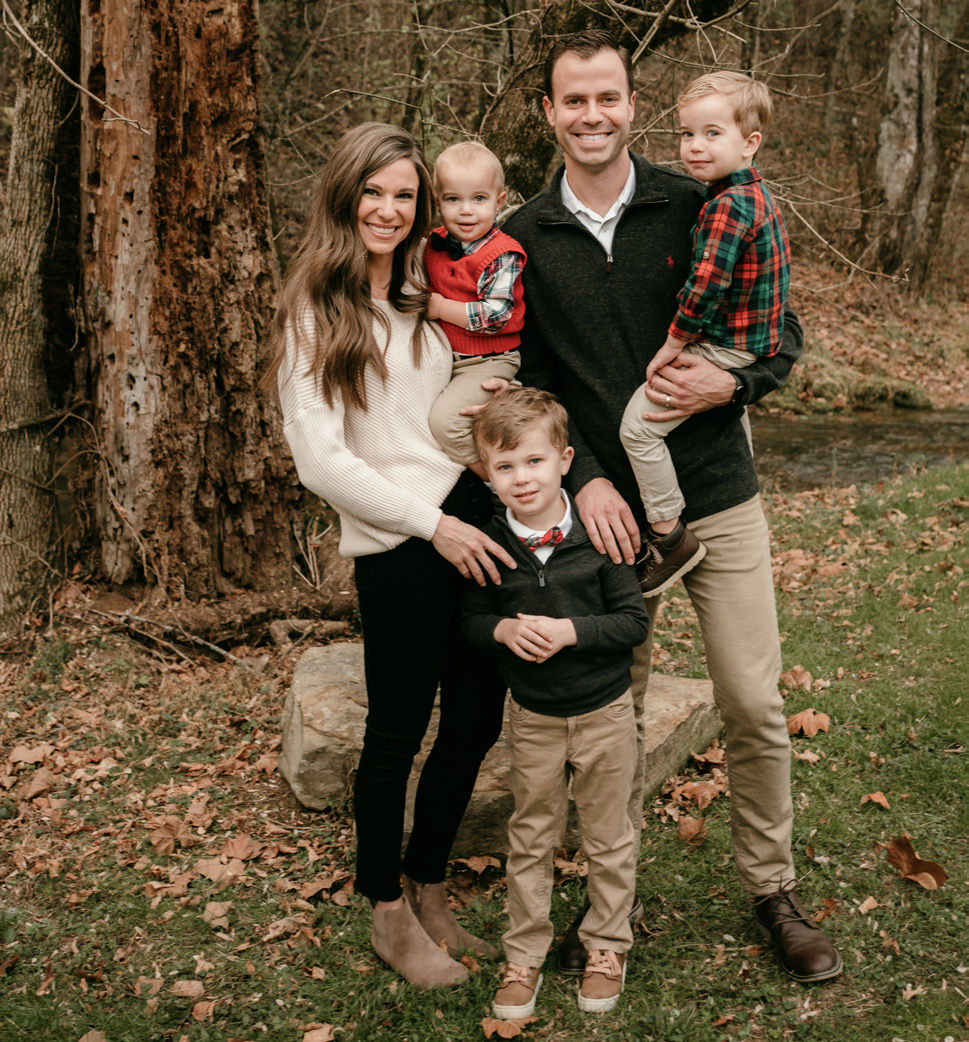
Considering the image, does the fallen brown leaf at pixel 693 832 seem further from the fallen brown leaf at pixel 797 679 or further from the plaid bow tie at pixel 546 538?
the plaid bow tie at pixel 546 538

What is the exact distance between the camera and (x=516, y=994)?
2.95 meters

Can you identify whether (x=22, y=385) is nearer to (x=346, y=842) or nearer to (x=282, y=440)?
(x=282, y=440)

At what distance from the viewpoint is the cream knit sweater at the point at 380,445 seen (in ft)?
9.16

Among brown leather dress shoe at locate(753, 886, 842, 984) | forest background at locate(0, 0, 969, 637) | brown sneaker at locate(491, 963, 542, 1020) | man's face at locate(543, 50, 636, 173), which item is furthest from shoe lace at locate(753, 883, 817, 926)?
forest background at locate(0, 0, 969, 637)

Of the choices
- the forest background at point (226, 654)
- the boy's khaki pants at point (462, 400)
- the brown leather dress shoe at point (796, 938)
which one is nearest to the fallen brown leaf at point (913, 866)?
the forest background at point (226, 654)

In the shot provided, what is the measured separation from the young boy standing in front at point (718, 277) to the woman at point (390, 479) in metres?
0.53

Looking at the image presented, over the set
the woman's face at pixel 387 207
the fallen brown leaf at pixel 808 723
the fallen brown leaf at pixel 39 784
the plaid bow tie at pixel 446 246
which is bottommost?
the fallen brown leaf at pixel 39 784

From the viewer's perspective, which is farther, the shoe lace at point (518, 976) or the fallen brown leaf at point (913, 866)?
the fallen brown leaf at point (913, 866)

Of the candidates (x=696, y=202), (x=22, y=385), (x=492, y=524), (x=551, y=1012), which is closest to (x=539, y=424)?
(x=492, y=524)

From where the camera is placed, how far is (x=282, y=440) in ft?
17.9

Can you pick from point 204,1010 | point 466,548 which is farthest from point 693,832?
point 204,1010

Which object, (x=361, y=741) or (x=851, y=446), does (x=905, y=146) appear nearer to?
(x=851, y=446)

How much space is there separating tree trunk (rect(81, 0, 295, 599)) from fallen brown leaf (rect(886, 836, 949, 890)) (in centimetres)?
357

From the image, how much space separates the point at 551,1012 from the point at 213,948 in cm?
121
